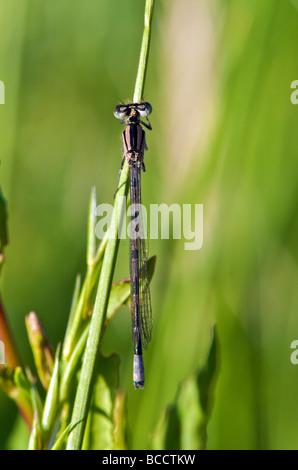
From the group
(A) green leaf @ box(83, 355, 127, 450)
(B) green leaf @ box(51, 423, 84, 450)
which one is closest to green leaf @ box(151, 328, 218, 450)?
(A) green leaf @ box(83, 355, 127, 450)

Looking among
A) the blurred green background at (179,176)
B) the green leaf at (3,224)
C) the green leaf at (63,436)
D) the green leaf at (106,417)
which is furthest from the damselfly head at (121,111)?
the green leaf at (63,436)

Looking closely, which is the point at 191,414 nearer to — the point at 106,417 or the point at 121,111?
the point at 106,417

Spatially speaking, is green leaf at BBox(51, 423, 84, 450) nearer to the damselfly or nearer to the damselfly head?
the damselfly

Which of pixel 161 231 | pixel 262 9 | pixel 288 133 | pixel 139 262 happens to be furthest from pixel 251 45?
pixel 139 262

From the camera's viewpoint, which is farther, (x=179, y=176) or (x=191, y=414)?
(x=179, y=176)

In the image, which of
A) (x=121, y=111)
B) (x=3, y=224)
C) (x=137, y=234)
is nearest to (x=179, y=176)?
(x=137, y=234)

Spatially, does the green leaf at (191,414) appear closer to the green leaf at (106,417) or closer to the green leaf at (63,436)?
the green leaf at (106,417)
